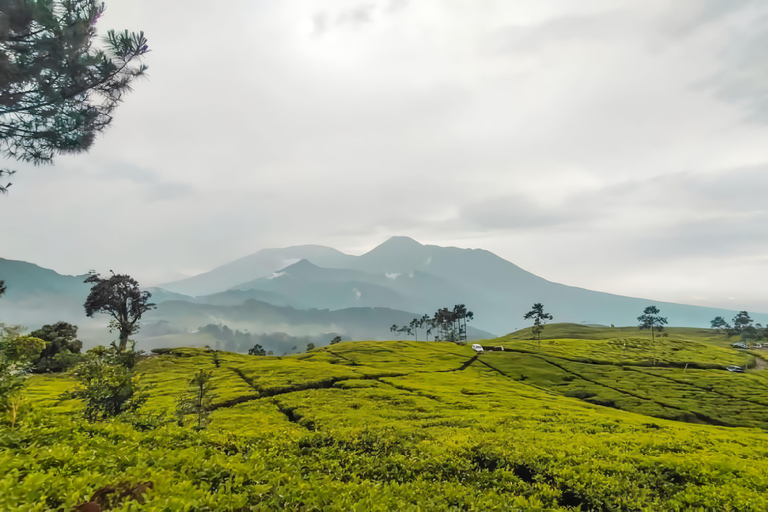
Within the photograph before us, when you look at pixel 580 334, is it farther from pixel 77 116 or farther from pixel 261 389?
pixel 77 116

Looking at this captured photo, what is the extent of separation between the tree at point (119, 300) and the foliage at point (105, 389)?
6374 cm

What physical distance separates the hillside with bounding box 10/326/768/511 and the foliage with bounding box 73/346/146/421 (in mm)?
1217

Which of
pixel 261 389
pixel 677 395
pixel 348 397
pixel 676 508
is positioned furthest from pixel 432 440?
pixel 677 395

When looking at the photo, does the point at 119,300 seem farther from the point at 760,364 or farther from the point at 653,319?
the point at 653,319

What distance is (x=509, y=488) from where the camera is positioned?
1205 cm

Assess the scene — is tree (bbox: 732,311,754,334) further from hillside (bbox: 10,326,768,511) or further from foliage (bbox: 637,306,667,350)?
hillside (bbox: 10,326,768,511)

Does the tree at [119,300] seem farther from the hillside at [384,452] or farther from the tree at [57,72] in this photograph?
the tree at [57,72]

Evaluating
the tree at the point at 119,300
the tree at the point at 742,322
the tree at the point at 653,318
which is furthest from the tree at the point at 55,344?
the tree at the point at 742,322

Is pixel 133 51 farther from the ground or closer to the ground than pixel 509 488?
farther from the ground

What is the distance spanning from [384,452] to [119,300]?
7936cm

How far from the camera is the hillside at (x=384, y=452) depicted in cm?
631

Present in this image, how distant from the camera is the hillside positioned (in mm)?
6312

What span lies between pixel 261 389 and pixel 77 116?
32391 millimetres

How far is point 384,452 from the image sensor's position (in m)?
16.3
